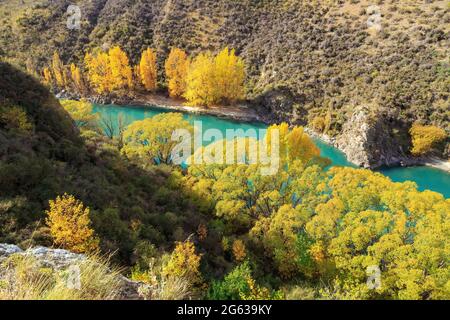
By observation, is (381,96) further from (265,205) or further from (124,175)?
(124,175)

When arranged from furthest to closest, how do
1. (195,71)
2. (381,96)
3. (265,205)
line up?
(195,71) < (381,96) < (265,205)

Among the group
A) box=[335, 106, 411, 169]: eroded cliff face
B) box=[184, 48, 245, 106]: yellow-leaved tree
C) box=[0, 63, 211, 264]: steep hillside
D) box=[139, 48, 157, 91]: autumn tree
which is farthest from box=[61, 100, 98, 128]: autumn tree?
box=[335, 106, 411, 169]: eroded cliff face

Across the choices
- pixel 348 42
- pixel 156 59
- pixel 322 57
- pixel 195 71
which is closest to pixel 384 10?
pixel 348 42

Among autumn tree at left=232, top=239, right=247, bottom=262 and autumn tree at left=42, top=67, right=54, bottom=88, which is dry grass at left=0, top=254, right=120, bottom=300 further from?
autumn tree at left=42, top=67, right=54, bottom=88

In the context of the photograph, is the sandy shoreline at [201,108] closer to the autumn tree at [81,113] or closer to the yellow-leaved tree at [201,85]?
the yellow-leaved tree at [201,85]

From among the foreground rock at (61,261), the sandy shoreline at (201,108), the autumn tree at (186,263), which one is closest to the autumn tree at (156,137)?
the autumn tree at (186,263)

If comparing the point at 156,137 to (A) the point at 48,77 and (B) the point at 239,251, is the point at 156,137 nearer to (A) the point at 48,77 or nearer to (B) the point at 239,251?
(B) the point at 239,251
